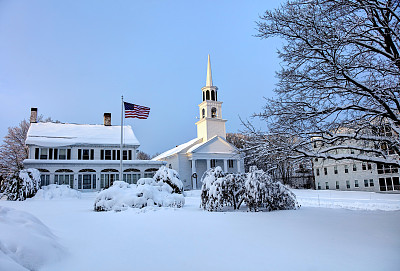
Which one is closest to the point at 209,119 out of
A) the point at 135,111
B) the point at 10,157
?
the point at 135,111

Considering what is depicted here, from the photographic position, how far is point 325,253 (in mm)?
5676

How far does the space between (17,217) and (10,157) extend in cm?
4335

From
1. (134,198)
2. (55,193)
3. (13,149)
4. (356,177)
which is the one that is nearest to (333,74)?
(134,198)

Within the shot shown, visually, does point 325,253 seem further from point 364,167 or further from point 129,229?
point 364,167

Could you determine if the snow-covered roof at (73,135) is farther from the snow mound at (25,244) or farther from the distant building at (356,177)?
the snow mound at (25,244)

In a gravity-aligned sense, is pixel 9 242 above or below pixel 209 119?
below

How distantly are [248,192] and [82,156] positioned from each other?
93.3 ft

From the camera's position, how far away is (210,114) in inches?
1769

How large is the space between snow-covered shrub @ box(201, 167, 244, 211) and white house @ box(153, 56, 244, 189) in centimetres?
2637

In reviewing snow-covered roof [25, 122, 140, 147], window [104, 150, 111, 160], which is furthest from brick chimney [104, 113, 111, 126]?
window [104, 150, 111, 160]

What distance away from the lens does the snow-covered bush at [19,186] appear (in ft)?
67.3

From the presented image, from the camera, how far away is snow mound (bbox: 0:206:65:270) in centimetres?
431

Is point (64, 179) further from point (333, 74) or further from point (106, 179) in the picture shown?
point (333, 74)

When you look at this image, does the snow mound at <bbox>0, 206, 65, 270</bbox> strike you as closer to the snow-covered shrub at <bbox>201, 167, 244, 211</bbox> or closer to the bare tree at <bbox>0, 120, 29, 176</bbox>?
the snow-covered shrub at <bbox>201, 167, 244, 211</bbox>
